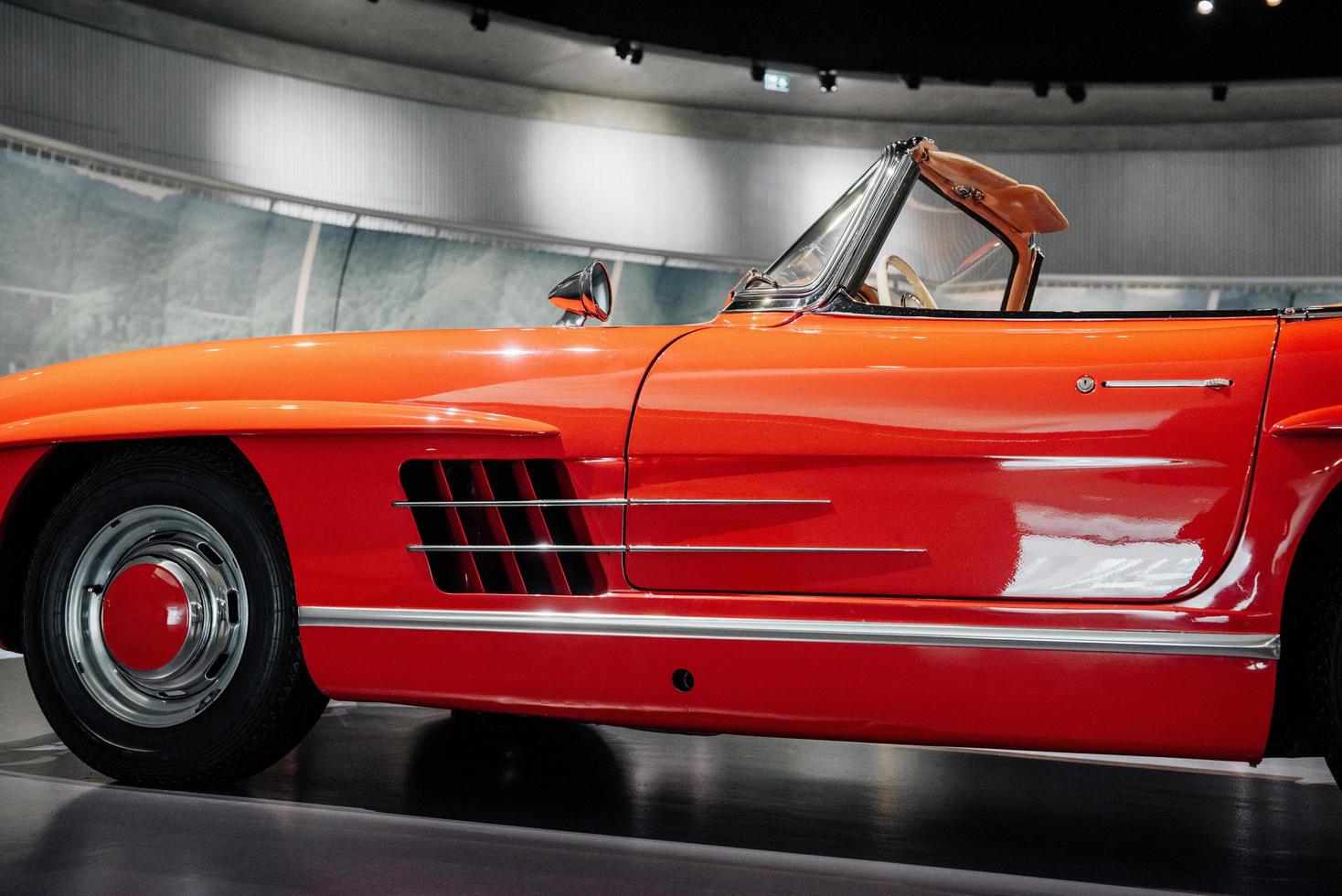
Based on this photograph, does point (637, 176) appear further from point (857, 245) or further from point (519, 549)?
point (519, 549)

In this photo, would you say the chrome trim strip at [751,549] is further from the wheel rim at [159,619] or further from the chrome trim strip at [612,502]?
the wheel rim at [159,619]

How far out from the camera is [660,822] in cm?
228

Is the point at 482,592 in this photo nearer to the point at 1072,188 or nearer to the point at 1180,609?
the point at 1180,609

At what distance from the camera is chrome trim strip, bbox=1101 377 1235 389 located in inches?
80.0

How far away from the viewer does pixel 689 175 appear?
1112 centimetres

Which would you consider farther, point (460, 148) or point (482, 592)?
point (460, 148)

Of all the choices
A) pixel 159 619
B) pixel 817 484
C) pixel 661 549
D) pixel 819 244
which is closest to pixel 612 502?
pixel 661 549

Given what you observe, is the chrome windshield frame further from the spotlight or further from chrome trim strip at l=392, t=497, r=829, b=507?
the spotlight

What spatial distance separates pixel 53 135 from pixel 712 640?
8.30 metres

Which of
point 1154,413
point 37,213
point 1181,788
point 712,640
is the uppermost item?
point 37,213

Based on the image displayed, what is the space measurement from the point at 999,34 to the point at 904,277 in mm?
7266

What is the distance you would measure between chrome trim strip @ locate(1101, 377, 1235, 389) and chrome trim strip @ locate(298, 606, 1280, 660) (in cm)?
42

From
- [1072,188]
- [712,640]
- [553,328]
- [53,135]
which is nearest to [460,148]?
[53,135]

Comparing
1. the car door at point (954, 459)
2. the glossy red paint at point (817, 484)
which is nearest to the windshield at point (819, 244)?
the glossy red paint at point (817, 484)
